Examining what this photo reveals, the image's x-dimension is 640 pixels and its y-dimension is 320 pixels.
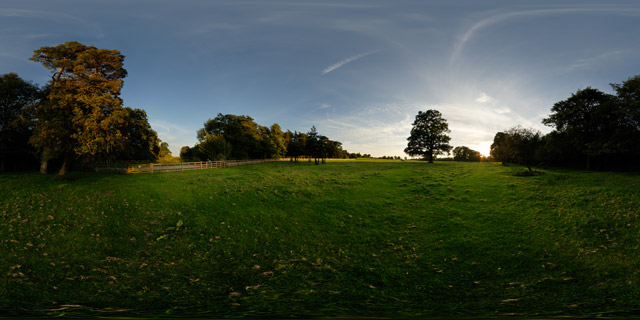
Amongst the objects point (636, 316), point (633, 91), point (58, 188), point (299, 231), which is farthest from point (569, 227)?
point (633, 91)

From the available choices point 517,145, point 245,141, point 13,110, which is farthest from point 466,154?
point 13,110

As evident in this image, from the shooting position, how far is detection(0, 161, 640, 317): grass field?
646 cm

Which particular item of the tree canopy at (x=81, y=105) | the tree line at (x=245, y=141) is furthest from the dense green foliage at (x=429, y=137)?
the tree canopy at (x=81, y=105)

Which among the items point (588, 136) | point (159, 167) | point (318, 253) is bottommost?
point (318, 253)

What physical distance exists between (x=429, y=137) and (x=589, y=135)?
79.0ft

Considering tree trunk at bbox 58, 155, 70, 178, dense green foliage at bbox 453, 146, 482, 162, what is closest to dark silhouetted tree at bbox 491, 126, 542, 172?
tree trunk at bbox 58, 155, 70, 178

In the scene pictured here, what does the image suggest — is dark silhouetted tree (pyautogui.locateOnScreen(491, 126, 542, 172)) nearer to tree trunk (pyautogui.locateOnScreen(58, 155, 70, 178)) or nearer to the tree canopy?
the tree canopy

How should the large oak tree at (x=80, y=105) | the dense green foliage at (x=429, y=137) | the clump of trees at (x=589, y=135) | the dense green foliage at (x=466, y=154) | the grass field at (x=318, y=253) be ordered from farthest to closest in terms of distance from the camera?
the dense green foliage at (x=466, y=154)
the dense green foliage at (x=429, y=137)
the clump of trees at (x=589, y=135)
the large oak tree at (x=80, y=105)
the grass field at (x=318, y=253)

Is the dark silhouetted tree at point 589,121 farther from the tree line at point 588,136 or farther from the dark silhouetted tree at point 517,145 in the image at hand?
the dark silhouetted tree at point 517,145

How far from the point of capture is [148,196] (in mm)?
18484

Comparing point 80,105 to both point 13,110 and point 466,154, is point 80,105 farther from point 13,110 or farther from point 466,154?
point 466,154

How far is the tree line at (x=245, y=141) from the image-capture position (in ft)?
198

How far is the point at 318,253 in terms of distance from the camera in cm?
1011

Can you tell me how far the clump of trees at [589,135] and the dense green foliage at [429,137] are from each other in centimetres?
1560
